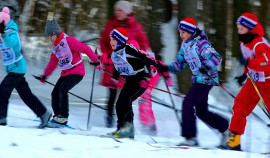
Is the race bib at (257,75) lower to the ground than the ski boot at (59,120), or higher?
higher

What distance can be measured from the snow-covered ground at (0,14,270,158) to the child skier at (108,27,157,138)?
286 mm

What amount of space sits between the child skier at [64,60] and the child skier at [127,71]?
0.64 meters

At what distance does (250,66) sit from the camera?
5.51m

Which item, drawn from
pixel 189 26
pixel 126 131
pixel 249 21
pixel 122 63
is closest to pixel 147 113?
pixel 126 131

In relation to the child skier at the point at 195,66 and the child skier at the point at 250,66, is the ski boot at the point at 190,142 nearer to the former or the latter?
the child skier at the point at 195,66

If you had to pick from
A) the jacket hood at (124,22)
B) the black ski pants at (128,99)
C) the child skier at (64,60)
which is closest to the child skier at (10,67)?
the child skier at (64,60)

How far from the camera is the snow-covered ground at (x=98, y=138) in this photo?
4.60m

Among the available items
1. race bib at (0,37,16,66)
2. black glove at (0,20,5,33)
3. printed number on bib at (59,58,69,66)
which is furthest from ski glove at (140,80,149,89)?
black glove at (0,20,5,33)

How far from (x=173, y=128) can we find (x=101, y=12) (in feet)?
31.6

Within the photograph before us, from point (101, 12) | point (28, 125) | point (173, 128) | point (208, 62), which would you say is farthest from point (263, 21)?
point (101, 12)

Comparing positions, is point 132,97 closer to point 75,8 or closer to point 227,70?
point 227,70

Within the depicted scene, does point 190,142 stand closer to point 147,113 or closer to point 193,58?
point 193,58

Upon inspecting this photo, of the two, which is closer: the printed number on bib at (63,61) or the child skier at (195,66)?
the child skier at (195,66)

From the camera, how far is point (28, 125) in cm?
639
